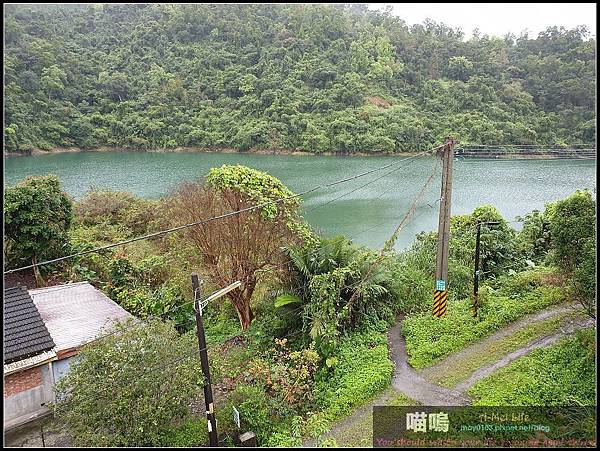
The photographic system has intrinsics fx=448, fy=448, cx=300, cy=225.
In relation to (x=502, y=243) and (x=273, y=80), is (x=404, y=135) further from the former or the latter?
(x=502, y=243)

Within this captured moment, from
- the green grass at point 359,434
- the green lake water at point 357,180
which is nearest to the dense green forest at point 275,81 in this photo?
the green lake water at point 357,180

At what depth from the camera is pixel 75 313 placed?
28.0 ft

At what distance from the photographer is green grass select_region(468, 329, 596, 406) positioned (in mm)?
5984

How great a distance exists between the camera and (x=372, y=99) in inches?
1634

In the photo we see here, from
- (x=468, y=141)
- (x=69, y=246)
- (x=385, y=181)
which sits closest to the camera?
(x=69, y=246)

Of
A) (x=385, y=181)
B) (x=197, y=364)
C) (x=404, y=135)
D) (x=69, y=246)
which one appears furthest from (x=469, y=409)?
(x=404, y=135)

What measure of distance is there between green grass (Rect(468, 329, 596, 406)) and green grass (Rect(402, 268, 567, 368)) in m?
0.96

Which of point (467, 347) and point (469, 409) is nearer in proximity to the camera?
point (469, 409)

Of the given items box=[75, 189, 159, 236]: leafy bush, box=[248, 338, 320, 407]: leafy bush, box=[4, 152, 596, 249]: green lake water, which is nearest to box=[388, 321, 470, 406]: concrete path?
box=[248, 338, 320, 407]: leafy bush

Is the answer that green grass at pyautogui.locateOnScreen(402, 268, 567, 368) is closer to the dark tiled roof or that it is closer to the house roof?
the house roof

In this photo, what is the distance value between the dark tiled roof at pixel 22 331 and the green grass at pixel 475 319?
5906 mm

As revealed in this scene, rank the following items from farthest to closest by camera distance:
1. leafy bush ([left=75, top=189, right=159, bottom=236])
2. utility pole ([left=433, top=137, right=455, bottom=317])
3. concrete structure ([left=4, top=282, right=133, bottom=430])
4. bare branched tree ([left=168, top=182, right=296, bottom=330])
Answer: leafy bush ([left=75, top=189, right=159, bottom=236])
bare branched tree ([left=168, top=182, right=296, bottom=330])
utility pole ([left=433, top=137, right=455, bottom=317])
concrete structure ([left=4, top=282, right=133, bottom=430])

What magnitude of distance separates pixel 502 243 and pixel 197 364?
8.32 meters

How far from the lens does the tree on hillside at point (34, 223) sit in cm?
1077
